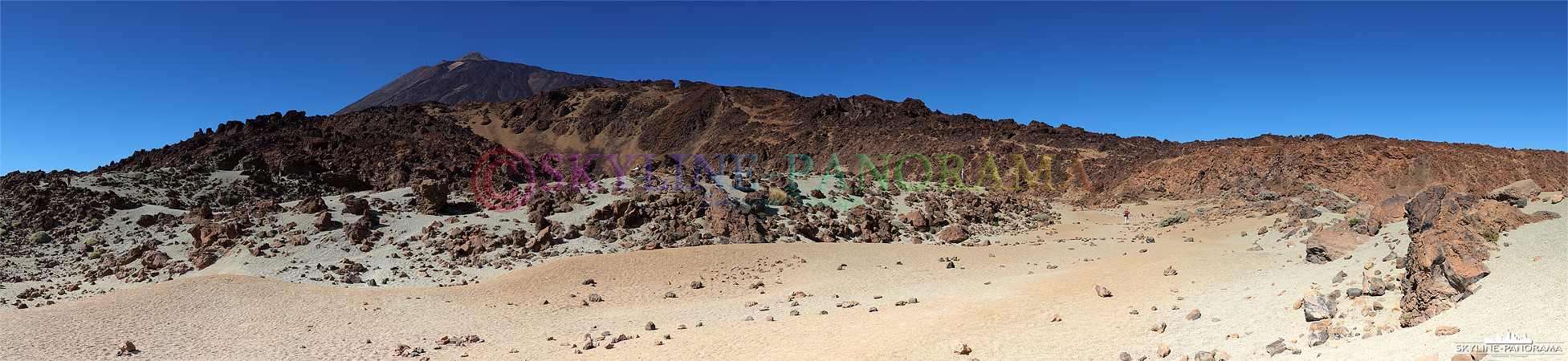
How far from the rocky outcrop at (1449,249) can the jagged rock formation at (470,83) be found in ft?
308

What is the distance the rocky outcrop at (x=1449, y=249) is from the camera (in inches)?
228

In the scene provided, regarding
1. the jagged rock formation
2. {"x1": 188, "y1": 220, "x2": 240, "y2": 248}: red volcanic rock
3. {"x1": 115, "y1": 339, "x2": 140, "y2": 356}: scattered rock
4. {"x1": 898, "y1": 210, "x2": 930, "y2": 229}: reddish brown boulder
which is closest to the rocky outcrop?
{"x1": 898, "y1": 210, "x2": 930, "y2": 229}: reddish brown boulder

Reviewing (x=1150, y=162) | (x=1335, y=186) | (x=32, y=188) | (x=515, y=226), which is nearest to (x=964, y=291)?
(x=515, y=226)

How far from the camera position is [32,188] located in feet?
69.1

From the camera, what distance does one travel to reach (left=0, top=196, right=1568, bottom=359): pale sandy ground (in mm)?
6410

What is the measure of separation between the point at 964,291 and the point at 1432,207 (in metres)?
5.78

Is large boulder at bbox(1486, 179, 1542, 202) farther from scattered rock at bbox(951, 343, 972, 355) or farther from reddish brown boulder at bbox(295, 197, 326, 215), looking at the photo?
reddish brown boulder at bbox(295, 197, 326, 215)

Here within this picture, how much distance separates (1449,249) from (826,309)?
707cm

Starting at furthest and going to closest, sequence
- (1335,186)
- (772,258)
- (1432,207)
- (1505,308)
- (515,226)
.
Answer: (1335,186), (515,226), (772,258), (1432,207), (1505,308)

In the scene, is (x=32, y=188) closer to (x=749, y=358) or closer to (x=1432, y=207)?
(x=749, y=358)

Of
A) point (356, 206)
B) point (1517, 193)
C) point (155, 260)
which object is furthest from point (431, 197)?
point (1517, 193)

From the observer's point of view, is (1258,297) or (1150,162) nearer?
(1258,297)

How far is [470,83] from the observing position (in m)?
106

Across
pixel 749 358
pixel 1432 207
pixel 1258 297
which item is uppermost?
pixel 1432 207
